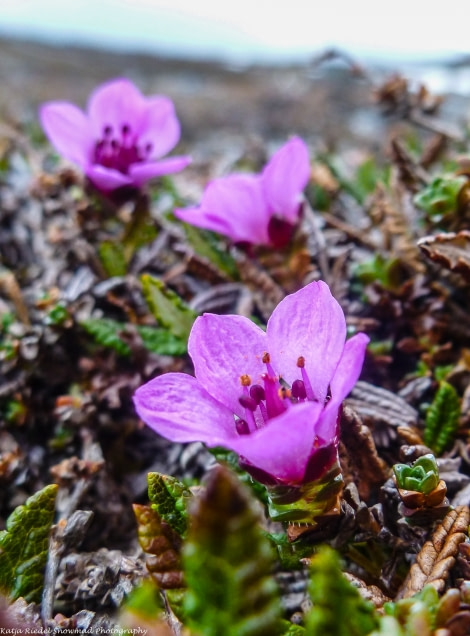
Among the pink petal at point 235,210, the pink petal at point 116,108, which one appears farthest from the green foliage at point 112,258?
the pink petal at point 116,108

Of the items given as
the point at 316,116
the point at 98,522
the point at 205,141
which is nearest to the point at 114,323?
the point at 98,522

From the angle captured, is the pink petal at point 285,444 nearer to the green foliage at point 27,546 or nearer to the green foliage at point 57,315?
A: the green foliage at point 27,546

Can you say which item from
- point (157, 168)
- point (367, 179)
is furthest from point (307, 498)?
point (367, 179)

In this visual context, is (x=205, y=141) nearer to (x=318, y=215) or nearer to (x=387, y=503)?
(x=318, y=215)

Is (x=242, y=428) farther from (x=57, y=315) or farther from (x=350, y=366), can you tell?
(x=57, y=315)

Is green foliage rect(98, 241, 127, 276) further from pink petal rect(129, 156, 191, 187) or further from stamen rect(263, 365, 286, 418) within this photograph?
stamen rect(263, 365, 286, 418)
